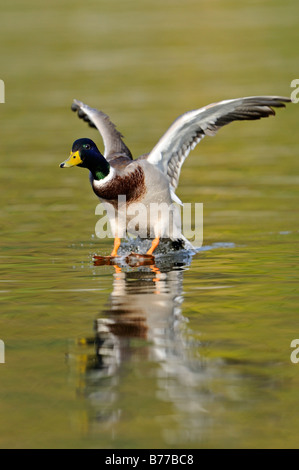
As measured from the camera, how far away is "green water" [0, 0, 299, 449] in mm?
5652

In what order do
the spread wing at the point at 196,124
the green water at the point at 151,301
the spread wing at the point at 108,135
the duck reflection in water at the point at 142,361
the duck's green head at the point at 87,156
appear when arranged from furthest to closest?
the spread wing at the point at 108,135 < the spread wing at the point at 196,124 < the duck's green head at the point at 87,156 < the duck reflection in water at the point at 142,361 < the green water at the point at 151,301

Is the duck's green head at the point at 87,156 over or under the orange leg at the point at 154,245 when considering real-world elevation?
over

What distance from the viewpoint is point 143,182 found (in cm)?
1064

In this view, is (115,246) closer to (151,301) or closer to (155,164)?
(155,164)

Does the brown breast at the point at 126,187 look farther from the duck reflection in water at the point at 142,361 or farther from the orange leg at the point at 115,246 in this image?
the duck reflection in water at the point at 142,361

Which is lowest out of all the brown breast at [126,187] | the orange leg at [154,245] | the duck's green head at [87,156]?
the orange leg at [154,245]

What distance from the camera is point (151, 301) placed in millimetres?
8312

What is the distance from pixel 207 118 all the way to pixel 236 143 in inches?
303

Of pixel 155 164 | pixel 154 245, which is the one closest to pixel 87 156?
pixel 155 164

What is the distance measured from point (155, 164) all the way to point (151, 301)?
3.10 m

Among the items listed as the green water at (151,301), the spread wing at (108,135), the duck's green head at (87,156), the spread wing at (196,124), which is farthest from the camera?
the spread wing at (108,135)

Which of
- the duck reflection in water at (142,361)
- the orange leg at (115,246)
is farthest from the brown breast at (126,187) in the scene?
the duck reflection in water at (142,361)

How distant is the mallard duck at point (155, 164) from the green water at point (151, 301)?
1.90ft

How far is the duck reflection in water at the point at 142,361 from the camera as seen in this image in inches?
227
